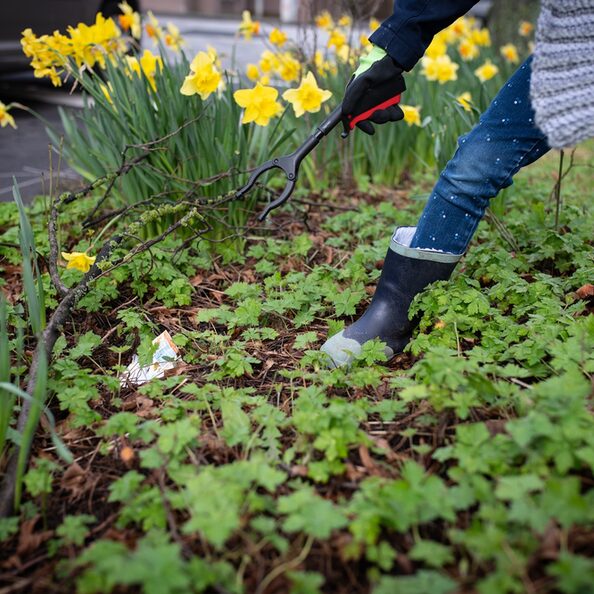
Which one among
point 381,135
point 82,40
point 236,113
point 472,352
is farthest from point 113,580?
point 381,135

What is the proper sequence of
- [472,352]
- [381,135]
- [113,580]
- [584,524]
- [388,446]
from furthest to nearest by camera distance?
[381,135], [472,352], [388,446], [584,524], [113,580]

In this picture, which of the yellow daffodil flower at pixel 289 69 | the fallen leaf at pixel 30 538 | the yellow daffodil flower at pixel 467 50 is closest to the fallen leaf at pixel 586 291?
the fallen leaf at pixel 30 538

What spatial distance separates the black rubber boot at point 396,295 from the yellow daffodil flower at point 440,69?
1.83m

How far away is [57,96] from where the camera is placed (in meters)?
5.52

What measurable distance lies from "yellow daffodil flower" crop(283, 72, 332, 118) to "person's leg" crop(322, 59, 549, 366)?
0.68m

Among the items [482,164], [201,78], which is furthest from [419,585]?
[201,78]

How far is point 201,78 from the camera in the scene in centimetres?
218

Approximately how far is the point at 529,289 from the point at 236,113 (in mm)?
1323

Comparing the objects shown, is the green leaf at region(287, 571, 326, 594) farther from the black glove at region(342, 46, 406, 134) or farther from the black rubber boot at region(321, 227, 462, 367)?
the black glove at region(342, 46, 406, 134)

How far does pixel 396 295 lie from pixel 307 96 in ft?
2.91

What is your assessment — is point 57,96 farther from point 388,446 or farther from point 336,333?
point 388,446

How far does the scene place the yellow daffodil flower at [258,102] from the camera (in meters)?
2.14

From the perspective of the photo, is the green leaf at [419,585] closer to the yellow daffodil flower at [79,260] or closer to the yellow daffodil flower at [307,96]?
the yellow daffodil flower at [79,260]

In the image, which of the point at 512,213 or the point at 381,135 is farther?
the point at 381,135
